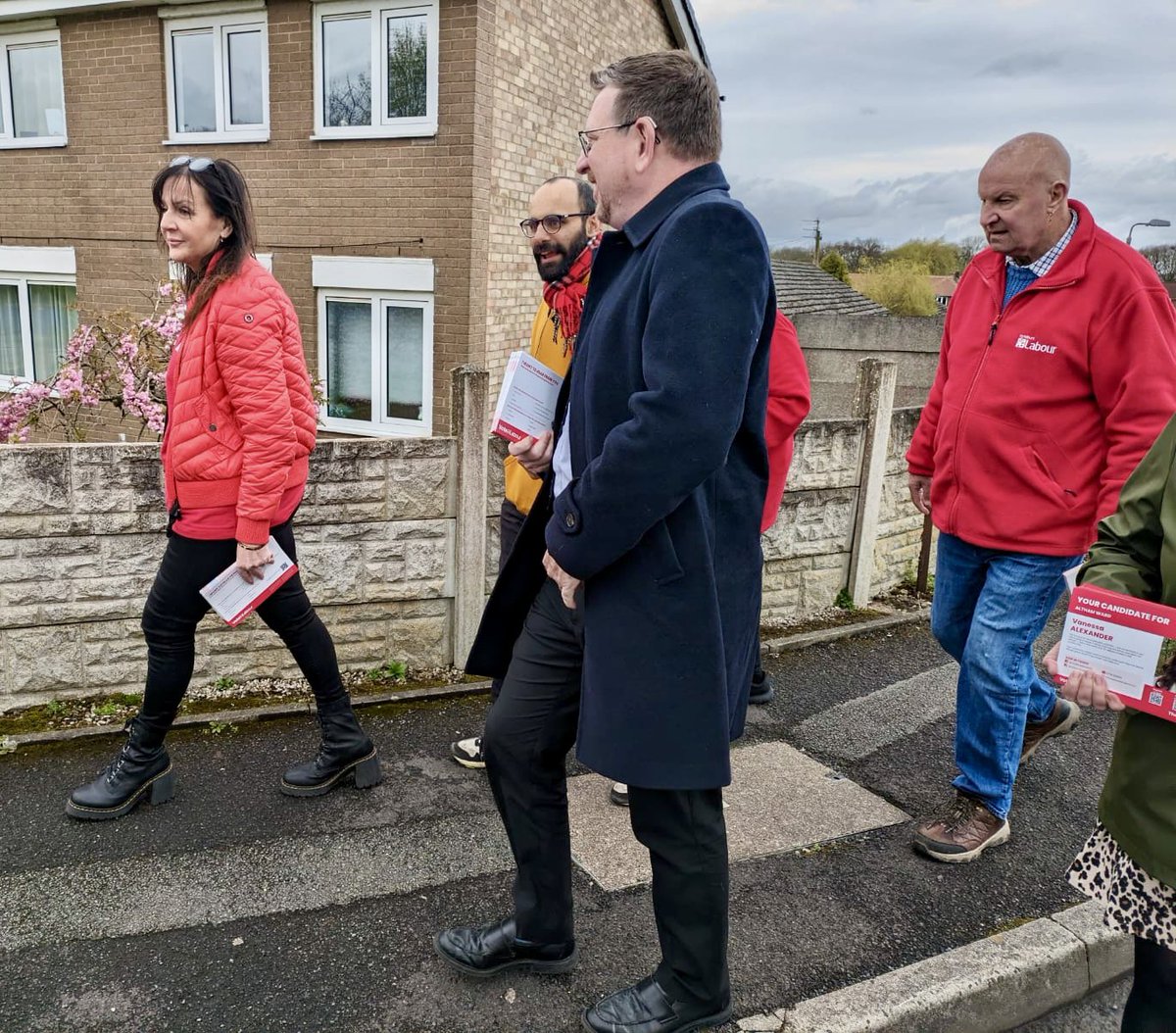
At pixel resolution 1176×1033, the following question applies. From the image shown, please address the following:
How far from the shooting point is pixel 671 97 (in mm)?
2002

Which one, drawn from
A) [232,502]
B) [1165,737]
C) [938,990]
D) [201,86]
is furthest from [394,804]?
[201,86]

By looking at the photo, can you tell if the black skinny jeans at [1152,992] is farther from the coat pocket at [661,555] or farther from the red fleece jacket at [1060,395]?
the red fleece jacket at [1060,395]

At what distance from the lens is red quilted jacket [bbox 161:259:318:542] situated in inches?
121

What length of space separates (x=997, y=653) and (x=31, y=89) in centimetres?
1365

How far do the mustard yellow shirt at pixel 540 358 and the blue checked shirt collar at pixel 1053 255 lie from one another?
1537mm

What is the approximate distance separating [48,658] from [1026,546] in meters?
3.87

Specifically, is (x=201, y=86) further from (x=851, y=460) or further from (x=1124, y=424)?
(x=1124, y=424)

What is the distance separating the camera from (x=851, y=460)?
5.76 metres

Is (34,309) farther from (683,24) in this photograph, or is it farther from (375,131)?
(683,24)

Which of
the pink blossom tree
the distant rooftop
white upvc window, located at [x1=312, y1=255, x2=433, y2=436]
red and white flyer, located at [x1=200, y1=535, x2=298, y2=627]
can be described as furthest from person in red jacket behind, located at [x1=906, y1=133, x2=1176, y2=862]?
white upvc window, located at [x1=312, y1=255, x2=433, y2=436]

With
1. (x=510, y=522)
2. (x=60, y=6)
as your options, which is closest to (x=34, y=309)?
(x=60, y=6)

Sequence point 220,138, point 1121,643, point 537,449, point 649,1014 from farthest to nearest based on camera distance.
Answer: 1. point 220,138
2. point 537,449
3. point 649,1014
4. point 1121,643

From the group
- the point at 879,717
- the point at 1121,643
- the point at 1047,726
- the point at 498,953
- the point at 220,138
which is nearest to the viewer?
the point at 1121,643

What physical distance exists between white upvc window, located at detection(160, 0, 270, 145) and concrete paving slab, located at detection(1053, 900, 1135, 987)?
36.0 ft
